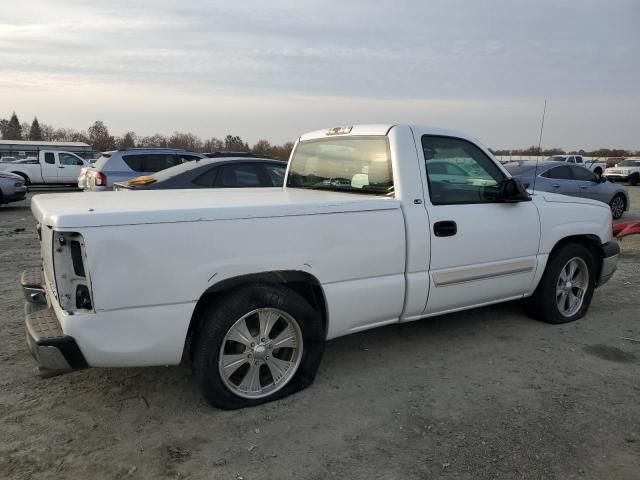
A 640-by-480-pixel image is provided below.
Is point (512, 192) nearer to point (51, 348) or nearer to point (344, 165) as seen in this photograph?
point (344, 165)

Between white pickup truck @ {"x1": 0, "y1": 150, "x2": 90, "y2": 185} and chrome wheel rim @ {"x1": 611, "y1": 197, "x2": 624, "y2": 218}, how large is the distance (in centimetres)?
2080

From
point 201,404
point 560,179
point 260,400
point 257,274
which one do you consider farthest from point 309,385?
point 560,179

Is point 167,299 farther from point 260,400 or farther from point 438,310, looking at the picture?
point 438,310

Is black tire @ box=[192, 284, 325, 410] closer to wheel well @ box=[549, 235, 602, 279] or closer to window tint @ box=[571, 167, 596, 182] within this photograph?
wheel well @ box=[549, 235, 602, 279]

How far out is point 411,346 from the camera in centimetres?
438

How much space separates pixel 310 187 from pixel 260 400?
212cm

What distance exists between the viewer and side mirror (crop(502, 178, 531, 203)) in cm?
417

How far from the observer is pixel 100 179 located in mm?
11328

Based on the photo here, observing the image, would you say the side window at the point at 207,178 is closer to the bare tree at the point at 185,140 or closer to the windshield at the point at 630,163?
the windshield at the point at 630,163

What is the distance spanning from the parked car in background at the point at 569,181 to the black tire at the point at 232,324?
9.14m

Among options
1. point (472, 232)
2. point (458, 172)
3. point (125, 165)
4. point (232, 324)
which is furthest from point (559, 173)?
point (232, 324)

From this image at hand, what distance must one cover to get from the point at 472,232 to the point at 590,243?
1871mm

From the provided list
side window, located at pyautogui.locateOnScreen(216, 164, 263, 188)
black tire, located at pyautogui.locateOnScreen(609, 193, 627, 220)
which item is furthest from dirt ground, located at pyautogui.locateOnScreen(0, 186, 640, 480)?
black tire, located at pyautogui.locateOnScreen(609, 193, 627, 220)

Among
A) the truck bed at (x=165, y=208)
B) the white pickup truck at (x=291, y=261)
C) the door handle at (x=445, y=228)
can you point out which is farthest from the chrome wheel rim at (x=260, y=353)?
the door handle at (x=445, y=228)
